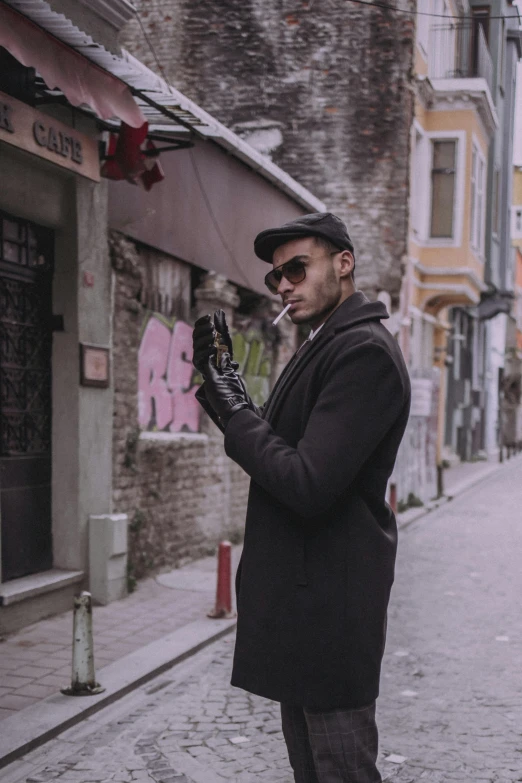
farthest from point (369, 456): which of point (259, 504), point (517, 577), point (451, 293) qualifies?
point (451, 293)

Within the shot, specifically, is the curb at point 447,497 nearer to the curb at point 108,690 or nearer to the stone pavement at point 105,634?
the stone pavement at point 105,634

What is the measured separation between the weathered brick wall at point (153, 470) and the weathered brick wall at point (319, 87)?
7814 mm

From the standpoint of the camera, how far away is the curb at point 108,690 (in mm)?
5023

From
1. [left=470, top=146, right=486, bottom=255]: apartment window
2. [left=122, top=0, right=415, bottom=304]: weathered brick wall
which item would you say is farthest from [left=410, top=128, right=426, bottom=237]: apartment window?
[left=122, top=0, right=415, bottom=304]: weathered brick wall

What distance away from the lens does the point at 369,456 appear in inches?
99.6

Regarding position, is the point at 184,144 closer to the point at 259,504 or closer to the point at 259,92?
the point at 259,504

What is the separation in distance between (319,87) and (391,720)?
14593 millimetres

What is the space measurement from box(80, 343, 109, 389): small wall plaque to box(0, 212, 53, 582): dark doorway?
1.04ft

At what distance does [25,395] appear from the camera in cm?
797

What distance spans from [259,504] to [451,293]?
20008 millimetres

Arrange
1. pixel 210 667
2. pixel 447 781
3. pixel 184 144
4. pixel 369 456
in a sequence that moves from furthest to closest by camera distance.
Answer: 1. pixel 184 144
2. pixel 210 667
3. pixel 447 781
4. pixel 369 456

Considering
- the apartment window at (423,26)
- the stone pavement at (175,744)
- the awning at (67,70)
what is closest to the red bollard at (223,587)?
the stone pavement at (175,744)

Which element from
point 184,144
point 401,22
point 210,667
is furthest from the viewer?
point 401,22

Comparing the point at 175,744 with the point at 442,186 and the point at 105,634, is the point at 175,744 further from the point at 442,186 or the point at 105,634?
the point at 442,186
